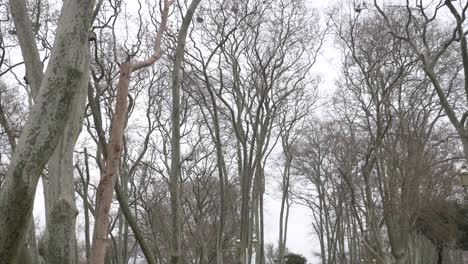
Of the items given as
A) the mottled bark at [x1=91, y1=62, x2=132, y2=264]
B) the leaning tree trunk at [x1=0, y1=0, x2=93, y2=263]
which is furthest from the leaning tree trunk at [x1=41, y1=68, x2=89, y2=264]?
the leaning tree trunk at [x1=0, y1=0, x2=93, y2=263]

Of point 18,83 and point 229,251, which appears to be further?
point 229,251

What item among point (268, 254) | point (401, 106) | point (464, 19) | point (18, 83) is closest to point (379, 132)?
point (401, 106)

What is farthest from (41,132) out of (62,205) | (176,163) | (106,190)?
(176,163)

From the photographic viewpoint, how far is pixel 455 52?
15578mm

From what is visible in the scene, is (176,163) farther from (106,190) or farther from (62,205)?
(106,190)

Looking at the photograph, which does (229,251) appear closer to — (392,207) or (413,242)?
(413,242)

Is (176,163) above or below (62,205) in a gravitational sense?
above

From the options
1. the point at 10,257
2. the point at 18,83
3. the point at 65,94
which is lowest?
the point at 10,257

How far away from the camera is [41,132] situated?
328 centimetres

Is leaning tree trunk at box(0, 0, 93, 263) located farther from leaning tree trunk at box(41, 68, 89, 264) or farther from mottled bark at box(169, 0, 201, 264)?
mottled bark at box(169, 0, 201, 264)

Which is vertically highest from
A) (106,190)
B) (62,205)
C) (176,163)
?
(176,163)

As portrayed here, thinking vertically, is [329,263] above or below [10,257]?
above

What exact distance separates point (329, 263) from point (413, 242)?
6.13m

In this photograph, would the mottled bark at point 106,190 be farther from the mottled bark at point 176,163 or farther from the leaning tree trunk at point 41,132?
the mottled bark at point 176,163
